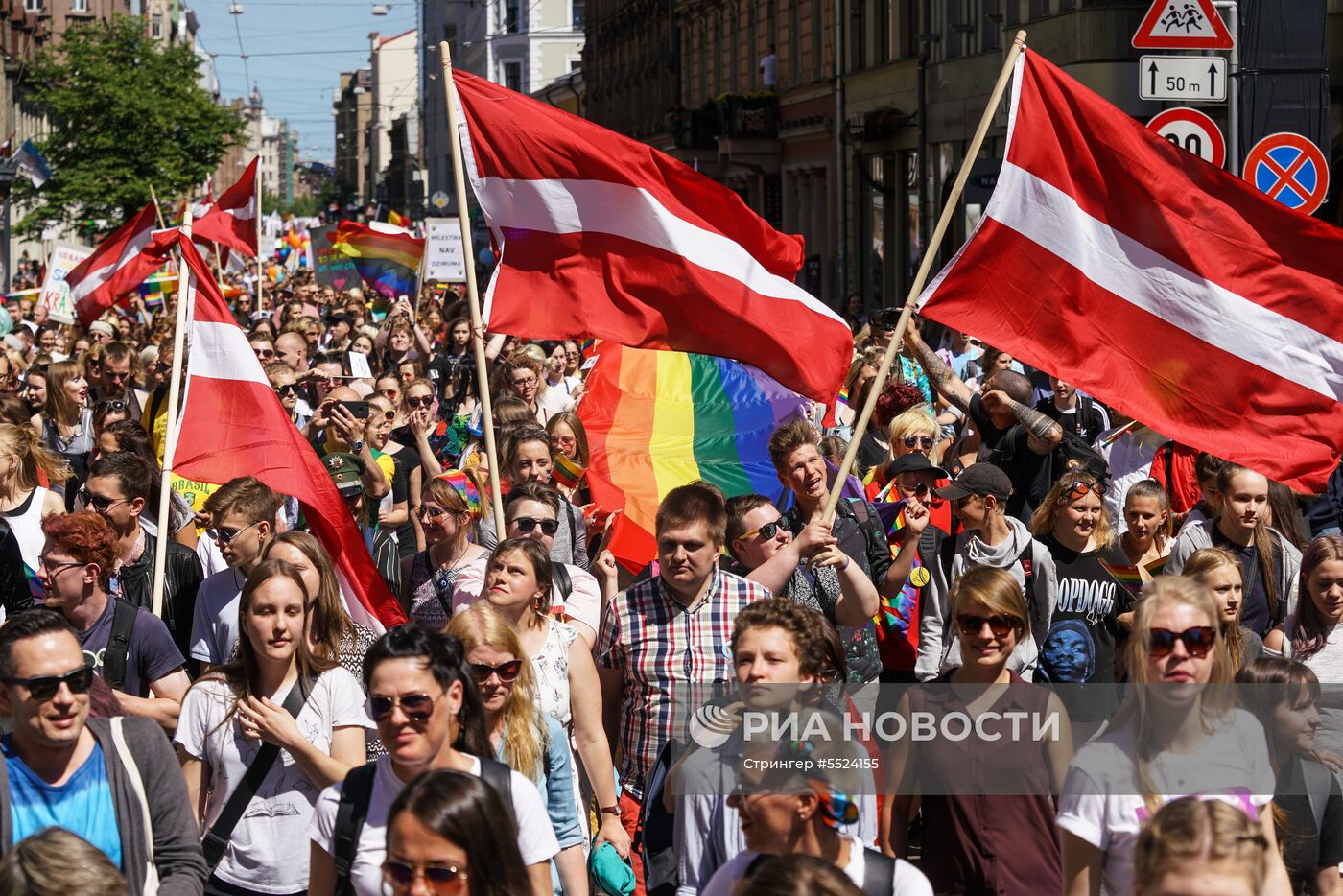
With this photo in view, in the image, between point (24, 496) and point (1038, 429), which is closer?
point (24, 496)

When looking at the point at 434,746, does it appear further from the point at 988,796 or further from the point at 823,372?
the point at 823,372

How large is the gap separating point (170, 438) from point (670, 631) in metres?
2.47

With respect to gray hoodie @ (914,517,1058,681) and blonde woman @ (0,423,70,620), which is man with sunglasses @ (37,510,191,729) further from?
gray hoodie @ (914,517,1058,681)

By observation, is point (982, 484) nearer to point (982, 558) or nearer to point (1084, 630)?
point (982, 558)

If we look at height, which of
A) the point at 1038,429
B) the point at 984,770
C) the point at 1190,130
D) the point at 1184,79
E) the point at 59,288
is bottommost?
the point at 984,770

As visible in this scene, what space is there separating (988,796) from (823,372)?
110 inches

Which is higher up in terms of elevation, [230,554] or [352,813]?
[230,554]

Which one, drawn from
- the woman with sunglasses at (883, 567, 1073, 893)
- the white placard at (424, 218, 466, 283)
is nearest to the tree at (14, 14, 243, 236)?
the white placard at (424, 218, 466, 283)

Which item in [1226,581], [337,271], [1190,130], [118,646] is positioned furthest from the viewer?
[337,271]

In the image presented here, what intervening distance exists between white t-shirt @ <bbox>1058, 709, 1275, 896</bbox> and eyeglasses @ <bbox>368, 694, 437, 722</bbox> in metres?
1.42

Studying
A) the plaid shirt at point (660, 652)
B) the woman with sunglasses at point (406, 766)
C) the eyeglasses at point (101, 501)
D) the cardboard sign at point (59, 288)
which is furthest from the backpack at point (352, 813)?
the cardboard sign at point (59, 288)

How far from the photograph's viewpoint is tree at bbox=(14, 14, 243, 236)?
47.6 meters

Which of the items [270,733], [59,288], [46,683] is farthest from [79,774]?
[59,288]

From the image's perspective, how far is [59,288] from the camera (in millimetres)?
22453
